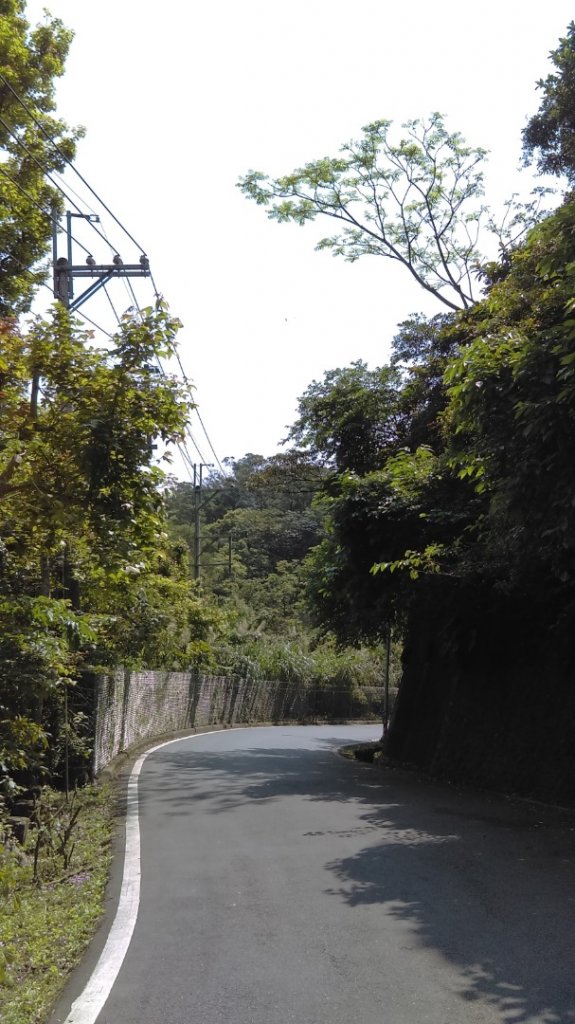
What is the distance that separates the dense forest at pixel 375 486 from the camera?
862cm

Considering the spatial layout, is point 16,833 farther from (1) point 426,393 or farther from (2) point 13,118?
(1) point 426,393

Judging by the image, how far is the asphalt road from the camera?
16.6ft

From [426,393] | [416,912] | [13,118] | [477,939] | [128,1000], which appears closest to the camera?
[128,1000]

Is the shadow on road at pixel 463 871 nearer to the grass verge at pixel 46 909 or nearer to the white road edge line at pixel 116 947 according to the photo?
the white road edge line at pixel 116 947

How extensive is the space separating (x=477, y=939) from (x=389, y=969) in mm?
876

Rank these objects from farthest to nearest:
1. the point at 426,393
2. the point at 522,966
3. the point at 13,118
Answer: the point at 426,393 → the point at 13,118 → the point at 522,966

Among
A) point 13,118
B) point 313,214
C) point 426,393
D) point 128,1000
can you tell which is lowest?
point 128,1000

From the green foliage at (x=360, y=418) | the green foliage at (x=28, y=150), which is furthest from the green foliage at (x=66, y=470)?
the green foliage at (x=360, y=418)

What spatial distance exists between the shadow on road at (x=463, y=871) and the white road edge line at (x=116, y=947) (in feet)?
5.49

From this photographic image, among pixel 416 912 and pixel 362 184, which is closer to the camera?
pixel 416 912

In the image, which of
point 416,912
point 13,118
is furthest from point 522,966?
point 13,118

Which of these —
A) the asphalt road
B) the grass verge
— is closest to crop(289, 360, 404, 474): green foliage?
the asphalt road

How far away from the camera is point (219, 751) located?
22.9 m

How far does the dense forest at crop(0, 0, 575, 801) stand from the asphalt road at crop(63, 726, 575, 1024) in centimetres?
182
